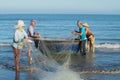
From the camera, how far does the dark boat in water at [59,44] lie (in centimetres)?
1820

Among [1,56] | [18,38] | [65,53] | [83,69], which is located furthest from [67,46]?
[18,38]

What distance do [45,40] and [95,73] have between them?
169 inches

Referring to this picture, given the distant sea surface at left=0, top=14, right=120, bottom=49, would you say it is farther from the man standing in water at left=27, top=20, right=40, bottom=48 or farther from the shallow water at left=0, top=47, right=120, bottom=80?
the man standing in water at left=27, top=20, right=40, bottom=48

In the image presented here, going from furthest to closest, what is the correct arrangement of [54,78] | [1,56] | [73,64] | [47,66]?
1. [1,56]
2. [73,64]
3. [47,66]
4. [54,78]

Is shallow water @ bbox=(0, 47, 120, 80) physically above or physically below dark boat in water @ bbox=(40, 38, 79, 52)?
below

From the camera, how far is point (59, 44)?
18.5m

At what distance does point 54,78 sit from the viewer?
11961 millimetres

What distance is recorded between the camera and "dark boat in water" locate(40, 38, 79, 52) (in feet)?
59.7

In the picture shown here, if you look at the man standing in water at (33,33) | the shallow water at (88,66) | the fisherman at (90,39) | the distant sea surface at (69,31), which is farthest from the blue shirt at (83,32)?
the man standing in water at (33,33)

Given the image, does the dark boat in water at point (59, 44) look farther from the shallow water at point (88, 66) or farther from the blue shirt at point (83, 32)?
the shallow water at point (88, 66)

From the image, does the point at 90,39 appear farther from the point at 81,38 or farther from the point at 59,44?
the point at 59,44

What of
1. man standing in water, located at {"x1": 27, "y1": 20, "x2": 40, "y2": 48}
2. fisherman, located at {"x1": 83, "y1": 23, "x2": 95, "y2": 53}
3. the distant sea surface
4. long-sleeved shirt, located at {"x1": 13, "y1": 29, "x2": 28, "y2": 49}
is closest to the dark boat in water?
the distant sea surface

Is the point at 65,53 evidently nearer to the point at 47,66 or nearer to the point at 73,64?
the point at 73,64

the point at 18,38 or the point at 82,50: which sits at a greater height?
the point at 18,38
